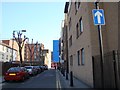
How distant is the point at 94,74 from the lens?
1599 centimetres

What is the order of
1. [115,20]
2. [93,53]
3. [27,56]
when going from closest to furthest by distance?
[115,20] → [93,53] → [27,56]

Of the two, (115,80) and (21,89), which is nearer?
(115,80)

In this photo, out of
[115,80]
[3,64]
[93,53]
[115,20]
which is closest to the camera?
[115,80]

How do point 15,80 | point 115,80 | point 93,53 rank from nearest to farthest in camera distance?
point 115,80, point 93,53, point 15,80

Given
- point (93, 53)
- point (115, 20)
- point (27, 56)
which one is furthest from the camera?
point (27, 56)

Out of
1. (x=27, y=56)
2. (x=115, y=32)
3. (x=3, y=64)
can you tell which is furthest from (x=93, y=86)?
(x=27, y=56)

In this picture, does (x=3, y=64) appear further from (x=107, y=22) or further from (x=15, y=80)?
(x=107, y=22)

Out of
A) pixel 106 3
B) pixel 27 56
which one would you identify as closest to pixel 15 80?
pixel 106 3

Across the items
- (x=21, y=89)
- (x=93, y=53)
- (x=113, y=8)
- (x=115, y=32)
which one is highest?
(x=113, y=8)

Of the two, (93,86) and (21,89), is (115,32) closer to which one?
(93,86)

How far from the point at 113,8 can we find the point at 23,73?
13.3 metres

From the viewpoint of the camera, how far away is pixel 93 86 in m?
16.0

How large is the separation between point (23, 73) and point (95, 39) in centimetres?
1110

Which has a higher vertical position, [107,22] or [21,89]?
[107,22]
